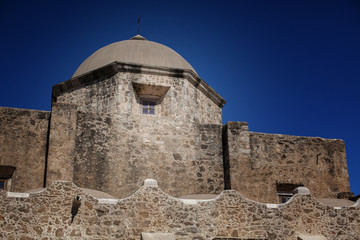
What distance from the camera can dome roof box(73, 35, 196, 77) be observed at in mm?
15609

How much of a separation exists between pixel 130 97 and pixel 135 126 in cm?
136

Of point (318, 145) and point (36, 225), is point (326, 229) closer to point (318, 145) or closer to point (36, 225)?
point (318, 145)

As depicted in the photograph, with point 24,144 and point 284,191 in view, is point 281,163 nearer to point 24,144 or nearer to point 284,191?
point 284,191

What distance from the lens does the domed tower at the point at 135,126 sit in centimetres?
1245

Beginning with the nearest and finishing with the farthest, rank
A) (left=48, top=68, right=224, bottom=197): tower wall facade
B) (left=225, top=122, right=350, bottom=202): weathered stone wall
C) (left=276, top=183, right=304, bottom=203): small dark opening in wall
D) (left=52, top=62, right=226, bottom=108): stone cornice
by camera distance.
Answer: (left=48, top=68, right=224, bottom=197): tower wall facade → (left=225, top=122, right=350, bottom=202): weathered stone wall → (left=276, top=183, right=304, bottom=203): small dark opening in wall → (left=52, top=62, right=226, bottom=108): stone cornice

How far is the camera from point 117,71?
14617 millimetres

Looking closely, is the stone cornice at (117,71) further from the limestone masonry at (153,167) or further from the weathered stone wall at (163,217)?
the weathered stone wall at (163,217)

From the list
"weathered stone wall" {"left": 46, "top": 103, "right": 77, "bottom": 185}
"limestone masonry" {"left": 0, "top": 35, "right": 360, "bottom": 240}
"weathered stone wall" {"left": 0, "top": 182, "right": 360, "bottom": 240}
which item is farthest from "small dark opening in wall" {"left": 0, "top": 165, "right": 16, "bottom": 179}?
"weathered stone wall" {"left": 0, "top": 182, "right": 360, "bottom": 240}

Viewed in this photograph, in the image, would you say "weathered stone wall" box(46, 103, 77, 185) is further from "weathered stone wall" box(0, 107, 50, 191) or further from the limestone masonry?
"weathered stone wall" box(0, 107, 50, 191)

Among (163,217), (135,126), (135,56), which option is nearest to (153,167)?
(135,126)

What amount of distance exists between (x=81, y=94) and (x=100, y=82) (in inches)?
30.8

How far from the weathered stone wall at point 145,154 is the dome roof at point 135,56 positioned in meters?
2.56

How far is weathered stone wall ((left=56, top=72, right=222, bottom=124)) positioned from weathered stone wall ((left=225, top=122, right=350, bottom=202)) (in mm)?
1693

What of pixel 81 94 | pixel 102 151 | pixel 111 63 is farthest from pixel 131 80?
pixel 102 151
